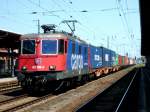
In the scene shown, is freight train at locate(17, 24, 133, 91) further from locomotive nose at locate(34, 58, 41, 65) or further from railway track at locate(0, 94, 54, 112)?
railway track at locate(0, 94, 54, 112)

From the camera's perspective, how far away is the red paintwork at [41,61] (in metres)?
17.7

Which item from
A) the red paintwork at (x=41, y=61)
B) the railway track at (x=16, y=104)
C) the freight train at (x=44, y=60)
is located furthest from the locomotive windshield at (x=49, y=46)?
the railway track at (x=16, y=104)

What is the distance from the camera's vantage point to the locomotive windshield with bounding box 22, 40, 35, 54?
18.2 meters

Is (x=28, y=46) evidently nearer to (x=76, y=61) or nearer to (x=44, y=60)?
(x=44, y=60)

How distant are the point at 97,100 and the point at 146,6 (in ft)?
18.2

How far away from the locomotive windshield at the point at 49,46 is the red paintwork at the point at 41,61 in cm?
25

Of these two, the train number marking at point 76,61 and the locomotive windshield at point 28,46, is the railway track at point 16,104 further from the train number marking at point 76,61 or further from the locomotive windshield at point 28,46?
the train number marking at point 76,61

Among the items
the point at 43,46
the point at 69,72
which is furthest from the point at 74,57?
the point at 43,46

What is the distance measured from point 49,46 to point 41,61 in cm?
100

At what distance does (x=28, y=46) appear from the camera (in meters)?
18.4

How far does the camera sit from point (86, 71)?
25266 mm

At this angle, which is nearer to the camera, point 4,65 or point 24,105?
point 24,105

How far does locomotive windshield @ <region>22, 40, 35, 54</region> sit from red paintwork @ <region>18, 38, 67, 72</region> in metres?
0.26

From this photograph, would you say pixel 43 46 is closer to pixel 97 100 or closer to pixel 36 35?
pixel 36 35
